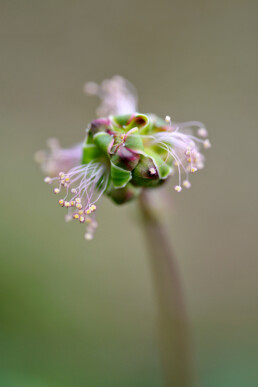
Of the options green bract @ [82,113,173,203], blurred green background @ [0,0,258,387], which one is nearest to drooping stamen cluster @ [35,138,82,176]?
green bract @ [82,113,173,203]

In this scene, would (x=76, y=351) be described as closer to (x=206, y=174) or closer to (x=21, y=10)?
(x=206, y=174)

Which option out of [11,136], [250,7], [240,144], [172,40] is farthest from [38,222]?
[250,7]

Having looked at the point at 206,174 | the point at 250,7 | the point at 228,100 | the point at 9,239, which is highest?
the point at 250,7

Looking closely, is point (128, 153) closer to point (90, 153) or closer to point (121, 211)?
point (90, 153)

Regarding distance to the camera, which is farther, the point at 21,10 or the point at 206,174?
the point at 21,10

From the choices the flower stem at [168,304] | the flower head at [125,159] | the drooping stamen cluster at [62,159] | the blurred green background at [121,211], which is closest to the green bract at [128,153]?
the flower head at [125,159]

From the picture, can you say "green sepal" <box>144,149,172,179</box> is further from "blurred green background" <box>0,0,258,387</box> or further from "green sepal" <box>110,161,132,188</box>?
"blurred green background" <box>0,0,258,387</box>
